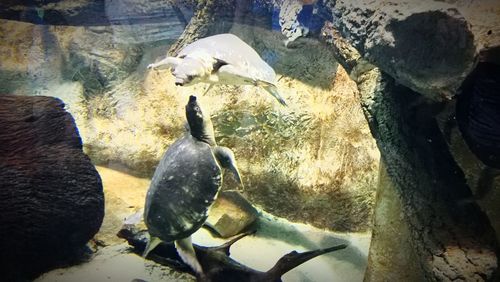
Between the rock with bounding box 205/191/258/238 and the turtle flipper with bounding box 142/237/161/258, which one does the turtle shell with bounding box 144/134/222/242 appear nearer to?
the turtle flipper with bounding box 142/237/161/258

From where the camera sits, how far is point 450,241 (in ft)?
5.19

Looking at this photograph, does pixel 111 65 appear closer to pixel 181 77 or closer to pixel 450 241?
pixel 181 77

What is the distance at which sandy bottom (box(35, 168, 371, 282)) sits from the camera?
6.91 feet

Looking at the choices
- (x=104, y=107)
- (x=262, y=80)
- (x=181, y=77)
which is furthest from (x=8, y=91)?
(x=262, y=80)

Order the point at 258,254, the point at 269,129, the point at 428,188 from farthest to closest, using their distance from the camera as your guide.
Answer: the point at 269,129
the point at 258,254
the point at 428,188

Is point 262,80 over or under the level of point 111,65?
over

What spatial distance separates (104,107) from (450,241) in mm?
3040

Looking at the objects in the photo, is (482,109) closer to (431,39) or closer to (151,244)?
(431,39)

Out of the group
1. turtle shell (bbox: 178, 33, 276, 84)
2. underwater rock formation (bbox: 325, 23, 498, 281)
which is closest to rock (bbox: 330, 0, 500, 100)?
underwater rock formation (bbox: 325, 23, 498, 281)

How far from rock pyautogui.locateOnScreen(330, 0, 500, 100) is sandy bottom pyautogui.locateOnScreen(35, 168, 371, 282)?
4.49 ft

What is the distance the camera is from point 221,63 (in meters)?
2.07

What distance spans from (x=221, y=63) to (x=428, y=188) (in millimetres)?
1335

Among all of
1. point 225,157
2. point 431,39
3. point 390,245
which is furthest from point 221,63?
point 390,245

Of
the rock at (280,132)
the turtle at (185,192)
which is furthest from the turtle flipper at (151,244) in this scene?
the rock at (280,132)
